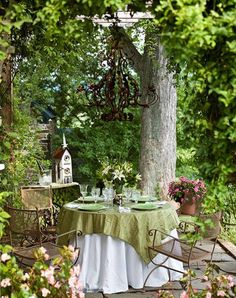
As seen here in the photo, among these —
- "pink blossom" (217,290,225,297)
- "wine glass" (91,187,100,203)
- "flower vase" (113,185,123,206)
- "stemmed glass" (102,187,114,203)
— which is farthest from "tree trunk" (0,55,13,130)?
"pink blossom" (217,290,225,297)

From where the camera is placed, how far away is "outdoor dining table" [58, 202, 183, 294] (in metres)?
4.14

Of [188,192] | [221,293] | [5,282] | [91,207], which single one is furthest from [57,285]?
[188,192]

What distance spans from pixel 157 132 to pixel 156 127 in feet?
0.25

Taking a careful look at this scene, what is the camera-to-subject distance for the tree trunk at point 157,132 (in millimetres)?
7051

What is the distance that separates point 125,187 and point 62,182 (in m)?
2.17

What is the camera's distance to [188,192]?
6281 millimetres

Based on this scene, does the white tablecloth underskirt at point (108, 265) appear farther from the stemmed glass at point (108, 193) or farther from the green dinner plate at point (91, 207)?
the stemmed glass at point (108, 193)

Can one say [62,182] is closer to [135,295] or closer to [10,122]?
[10,122]

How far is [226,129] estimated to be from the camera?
6.91 ft

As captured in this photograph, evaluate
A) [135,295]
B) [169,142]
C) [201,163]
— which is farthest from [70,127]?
[201,163]

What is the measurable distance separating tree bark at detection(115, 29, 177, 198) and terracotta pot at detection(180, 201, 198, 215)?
2.76 ft

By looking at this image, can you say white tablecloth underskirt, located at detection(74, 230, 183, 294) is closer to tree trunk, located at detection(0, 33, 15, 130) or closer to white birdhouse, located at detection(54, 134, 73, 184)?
tree trunk, located at detection(0, 33, 15, 130)

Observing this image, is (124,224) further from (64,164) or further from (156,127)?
(156,127)

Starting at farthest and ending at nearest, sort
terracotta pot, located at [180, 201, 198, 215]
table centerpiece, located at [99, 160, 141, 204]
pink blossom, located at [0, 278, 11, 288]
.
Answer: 1. terracotta pot, located at [180, 201, 198, 215]
2. table centerpiece, located at [99, 160, 141, 204]
3. pink blossom, located at [0, 278, 11, 288]
